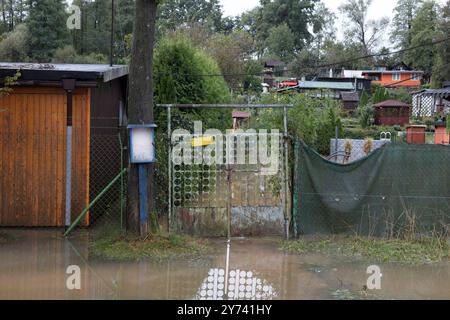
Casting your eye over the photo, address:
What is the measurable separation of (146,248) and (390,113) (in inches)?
1548

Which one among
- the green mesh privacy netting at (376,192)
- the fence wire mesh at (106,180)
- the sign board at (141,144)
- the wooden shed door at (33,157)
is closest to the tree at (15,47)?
the fence wire mesh at (106,180)

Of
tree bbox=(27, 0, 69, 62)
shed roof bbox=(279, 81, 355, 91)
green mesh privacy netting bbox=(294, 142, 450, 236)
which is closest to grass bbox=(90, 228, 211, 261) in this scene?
green mesh privacy netting bbox=(294, 142, 450, 236)

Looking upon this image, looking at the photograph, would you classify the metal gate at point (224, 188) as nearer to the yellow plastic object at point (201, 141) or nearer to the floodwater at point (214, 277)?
the yellow plastic object at point (201, 141)

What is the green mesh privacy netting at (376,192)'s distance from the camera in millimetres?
8789

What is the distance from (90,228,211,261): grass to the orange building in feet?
222

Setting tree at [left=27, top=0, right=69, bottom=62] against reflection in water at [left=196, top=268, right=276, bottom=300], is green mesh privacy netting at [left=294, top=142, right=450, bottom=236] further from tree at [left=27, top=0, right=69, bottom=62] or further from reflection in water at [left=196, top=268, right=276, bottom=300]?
tree at [left=27, top=0, right=69, bottom=62]

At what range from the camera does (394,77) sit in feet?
246

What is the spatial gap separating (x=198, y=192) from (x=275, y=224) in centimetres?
152

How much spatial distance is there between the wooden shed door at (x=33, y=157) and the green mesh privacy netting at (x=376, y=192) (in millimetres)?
4372

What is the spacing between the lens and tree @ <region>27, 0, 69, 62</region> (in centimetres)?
4806

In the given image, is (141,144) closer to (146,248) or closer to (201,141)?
(201,141)

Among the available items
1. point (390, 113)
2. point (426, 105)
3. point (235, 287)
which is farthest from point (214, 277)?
point (426, 105)
